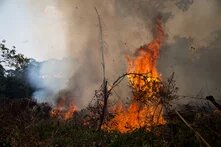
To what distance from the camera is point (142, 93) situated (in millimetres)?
16625

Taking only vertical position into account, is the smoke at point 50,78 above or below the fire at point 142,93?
above

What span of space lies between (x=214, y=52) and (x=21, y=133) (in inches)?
1397

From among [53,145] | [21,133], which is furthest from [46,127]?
[53,145]

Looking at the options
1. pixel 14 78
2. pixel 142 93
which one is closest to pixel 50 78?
pixel 14 78

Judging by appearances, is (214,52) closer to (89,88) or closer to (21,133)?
(89,88)

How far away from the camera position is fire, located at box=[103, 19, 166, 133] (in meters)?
13.8

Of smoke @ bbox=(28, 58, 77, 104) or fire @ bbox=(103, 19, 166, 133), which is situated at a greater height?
smoke @ bbox=(28, 58, 77, 104)

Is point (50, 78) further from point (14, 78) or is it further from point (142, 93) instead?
point (142, 93)

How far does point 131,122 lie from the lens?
20078 millimetres

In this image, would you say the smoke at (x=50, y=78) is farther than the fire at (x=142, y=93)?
Yes

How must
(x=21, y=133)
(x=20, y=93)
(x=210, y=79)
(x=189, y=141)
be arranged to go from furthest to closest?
(x=210, y=79), (x=20, y=93), (x=21, y=133), (x=189, y=141)

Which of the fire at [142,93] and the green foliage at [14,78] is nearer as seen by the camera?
the fire at [142,93]

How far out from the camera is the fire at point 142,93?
13.8m

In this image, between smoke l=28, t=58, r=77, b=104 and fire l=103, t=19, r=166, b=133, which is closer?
fire l=103, t=19, r=166, b=133
